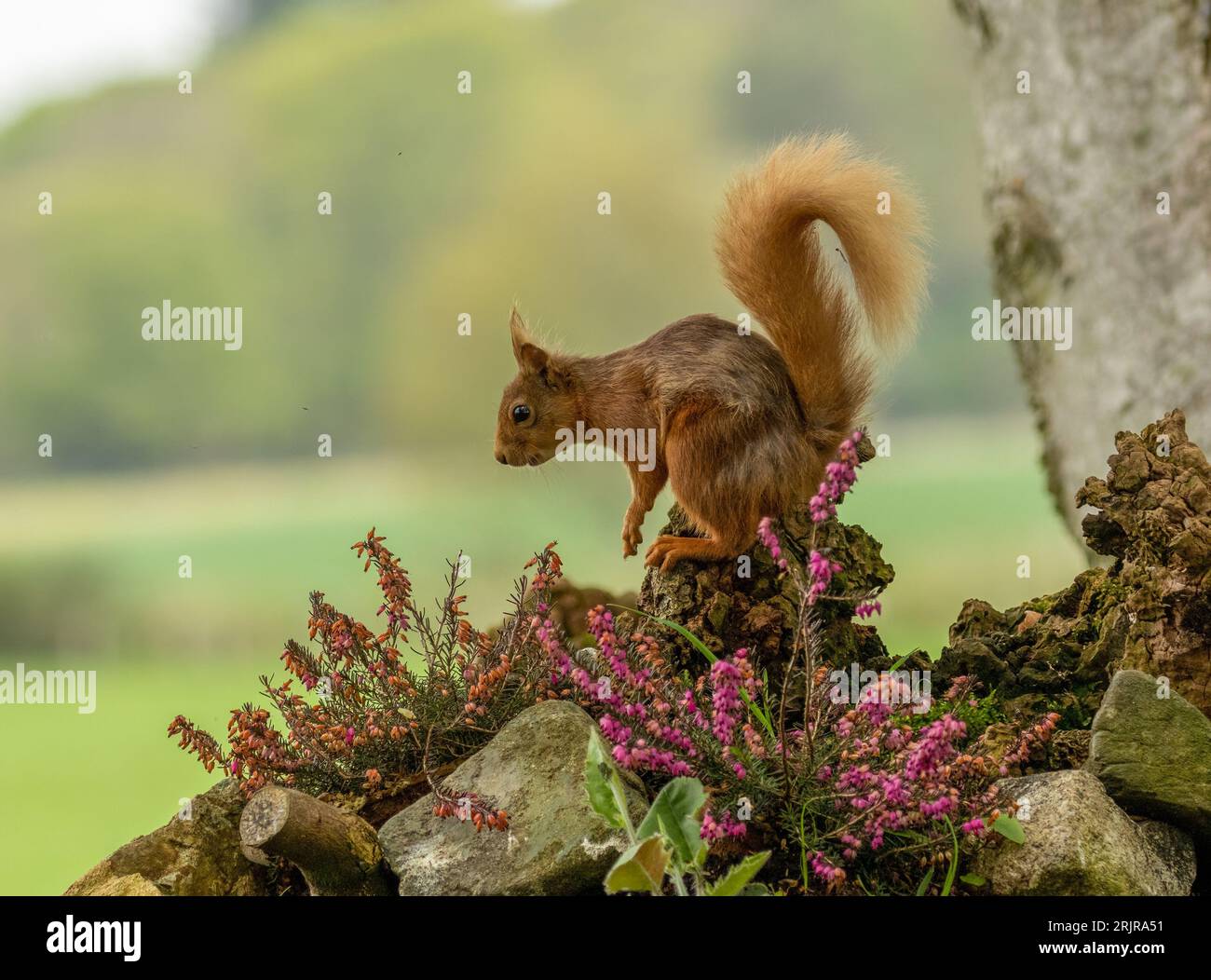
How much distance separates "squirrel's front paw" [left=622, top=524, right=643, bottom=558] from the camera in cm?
231

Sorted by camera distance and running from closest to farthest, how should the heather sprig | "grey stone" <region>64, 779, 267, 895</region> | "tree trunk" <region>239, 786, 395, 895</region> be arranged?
"tree trunk" <region>239, 786, 395, 895</region>
"grey stone" <region>64, 779, 267, 895</region>
the heather sprig

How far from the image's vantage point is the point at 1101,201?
12.3 feet

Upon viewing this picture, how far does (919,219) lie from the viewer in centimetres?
214

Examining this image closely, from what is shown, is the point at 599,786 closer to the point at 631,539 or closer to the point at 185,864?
the point at 185,864

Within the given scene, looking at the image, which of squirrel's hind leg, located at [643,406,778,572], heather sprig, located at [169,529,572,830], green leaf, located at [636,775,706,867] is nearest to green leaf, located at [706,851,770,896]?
green leaf, located at [636,775,706,867]

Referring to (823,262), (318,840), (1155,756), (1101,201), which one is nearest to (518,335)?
(823,262)

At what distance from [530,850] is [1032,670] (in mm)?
979

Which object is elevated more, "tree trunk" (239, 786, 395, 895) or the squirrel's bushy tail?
the squirrel's bushy tail

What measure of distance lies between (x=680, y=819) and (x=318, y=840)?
534mm

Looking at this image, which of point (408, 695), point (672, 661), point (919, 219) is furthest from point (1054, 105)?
point (408, 695)

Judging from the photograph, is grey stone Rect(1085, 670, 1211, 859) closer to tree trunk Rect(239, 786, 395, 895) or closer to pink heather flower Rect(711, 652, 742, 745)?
pink heather flower Rect(711, 652, 742, 745)

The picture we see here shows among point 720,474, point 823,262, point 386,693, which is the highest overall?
point 823,262

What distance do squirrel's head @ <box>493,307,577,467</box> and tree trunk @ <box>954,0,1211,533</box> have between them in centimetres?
209
